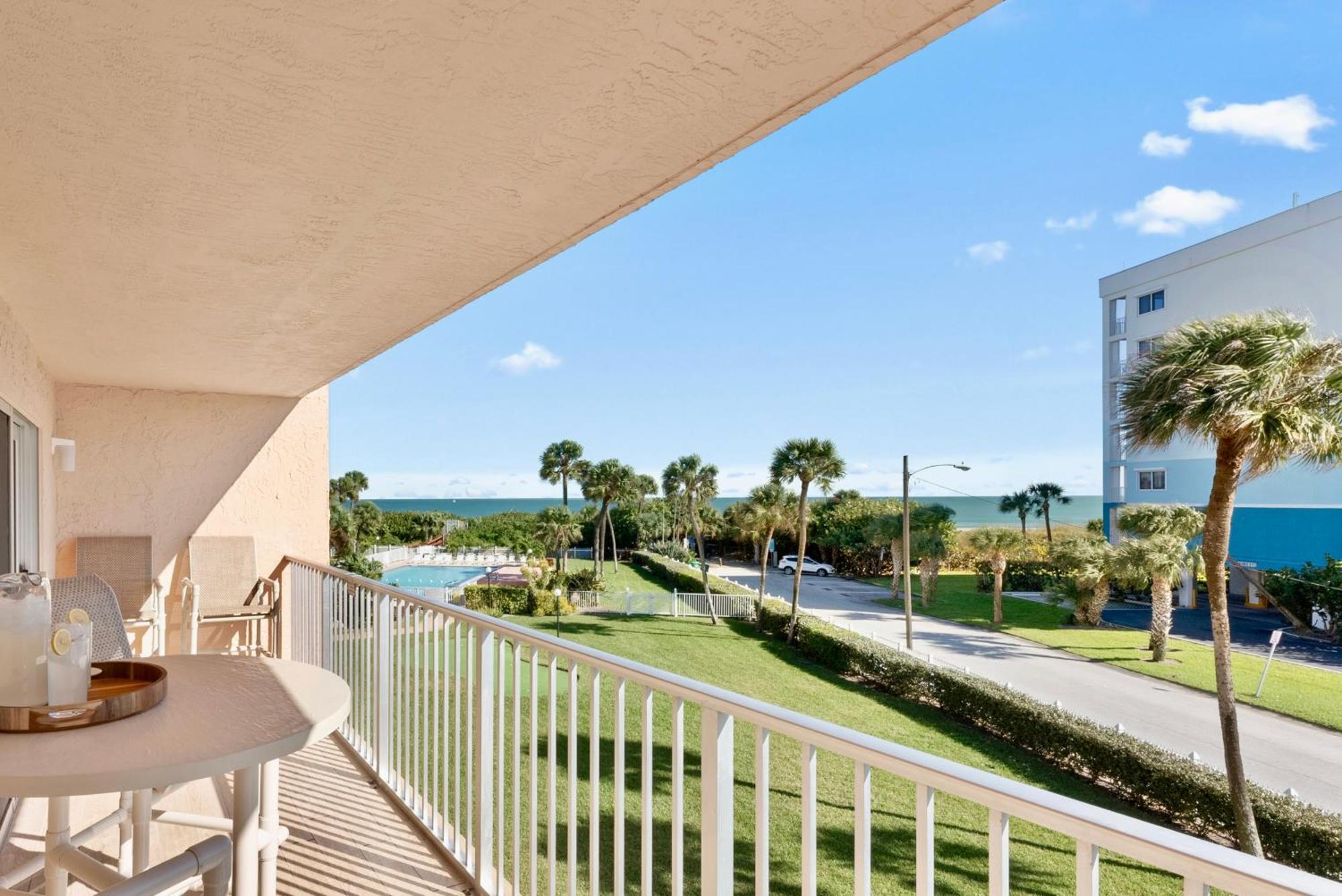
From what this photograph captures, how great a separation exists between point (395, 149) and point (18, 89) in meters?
Result: 0.69

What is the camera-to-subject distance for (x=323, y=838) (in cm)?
258

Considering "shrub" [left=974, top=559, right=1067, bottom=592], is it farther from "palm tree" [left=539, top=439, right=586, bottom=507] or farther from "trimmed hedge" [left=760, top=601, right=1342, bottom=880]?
"palm tree" [left=539, top=439, right=586, bottom=507]

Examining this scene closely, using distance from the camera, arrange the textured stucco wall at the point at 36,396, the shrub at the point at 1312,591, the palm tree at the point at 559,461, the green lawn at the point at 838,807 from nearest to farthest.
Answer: the textured stucco wall at the point at 36,396 < the green lawn at the point at 838,807 < the shrub at the point at 1312,591 < the palm tree at the point at 559,461

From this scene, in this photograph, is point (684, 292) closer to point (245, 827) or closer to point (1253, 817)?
point (1253, 817)

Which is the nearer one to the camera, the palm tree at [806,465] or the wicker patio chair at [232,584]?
the wicker patio chair at [232,584]

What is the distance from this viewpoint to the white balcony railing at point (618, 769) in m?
0.80

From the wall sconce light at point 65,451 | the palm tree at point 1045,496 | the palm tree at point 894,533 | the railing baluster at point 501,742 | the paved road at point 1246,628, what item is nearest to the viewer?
the railing baluster at point 501,742

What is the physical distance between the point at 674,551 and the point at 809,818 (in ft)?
138

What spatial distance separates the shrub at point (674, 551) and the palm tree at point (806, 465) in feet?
54.5

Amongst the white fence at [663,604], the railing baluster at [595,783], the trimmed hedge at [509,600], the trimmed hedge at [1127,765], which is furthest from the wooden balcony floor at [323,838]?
the white fence at [663,604]

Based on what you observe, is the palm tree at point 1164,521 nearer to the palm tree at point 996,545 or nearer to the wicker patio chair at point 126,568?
the palm tree at point 996,545

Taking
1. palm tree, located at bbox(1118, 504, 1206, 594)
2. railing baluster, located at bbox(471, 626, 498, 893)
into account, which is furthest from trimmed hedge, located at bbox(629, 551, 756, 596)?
railing baluster, located at bbox(471, 626, 498, 893)

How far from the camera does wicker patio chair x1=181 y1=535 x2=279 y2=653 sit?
5328mm

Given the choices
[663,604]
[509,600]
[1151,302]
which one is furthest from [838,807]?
[1151,302]
